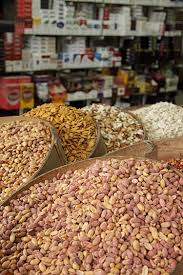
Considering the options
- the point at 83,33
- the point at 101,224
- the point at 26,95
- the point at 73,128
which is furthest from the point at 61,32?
the point at 101,224

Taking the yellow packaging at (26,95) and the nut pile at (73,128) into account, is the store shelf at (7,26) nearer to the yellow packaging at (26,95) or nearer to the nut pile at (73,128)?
the yellow packaging at (26,95)

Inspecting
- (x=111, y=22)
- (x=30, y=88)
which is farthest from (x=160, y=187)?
(x=111, y=22)

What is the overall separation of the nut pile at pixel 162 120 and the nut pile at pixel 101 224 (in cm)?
116

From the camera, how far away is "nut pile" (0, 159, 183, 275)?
1.36 m

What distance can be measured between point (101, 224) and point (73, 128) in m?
0.96

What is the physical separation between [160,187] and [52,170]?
1.68ft

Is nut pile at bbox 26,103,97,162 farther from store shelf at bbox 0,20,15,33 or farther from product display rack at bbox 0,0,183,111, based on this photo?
store shelf at bbox 0,20,15,33

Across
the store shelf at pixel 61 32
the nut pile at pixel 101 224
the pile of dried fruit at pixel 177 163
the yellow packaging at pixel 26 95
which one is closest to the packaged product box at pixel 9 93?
the yellow packaging at pixel 26 95

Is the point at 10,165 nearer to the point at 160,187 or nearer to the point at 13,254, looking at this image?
the point at 13,254

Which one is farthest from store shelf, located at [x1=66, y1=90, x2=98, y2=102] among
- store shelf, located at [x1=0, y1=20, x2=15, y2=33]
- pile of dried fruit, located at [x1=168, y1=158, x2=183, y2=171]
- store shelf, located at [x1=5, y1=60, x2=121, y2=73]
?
pile of dried fruit, located at [x1=168, y1=158, x2=183, y2=171]

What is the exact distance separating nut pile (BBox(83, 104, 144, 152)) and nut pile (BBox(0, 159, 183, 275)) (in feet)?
2.57

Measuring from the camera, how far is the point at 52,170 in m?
1.86

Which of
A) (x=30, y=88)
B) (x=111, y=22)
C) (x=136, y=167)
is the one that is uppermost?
(x=111, y=22)

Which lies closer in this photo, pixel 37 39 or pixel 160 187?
pixel 160 187
